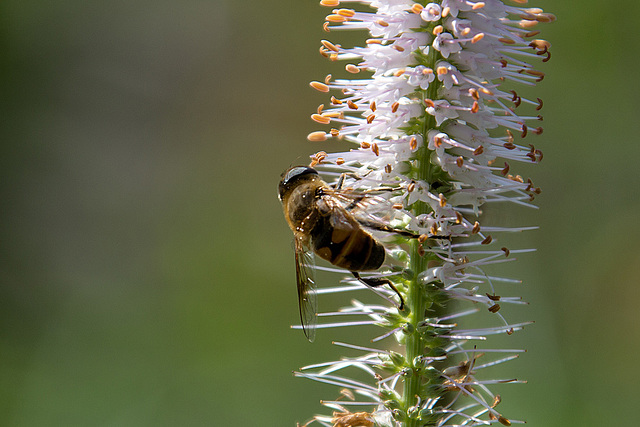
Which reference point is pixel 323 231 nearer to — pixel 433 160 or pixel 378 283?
pixel 378 283

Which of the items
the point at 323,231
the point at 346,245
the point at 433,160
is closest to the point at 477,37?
the point at 433,160

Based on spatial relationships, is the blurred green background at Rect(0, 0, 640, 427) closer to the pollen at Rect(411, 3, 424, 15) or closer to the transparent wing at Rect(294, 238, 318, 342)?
the transparent wing at Rect(294, 238, 318, 342)

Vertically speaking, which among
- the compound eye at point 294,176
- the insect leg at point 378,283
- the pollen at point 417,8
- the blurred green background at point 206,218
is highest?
the pollen at point 417,8

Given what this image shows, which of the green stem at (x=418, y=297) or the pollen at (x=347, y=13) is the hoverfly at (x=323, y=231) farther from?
the pollen at (x=347, y=13)

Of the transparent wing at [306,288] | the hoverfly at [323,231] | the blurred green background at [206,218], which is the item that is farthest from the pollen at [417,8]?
the blurred green background at [206,218]

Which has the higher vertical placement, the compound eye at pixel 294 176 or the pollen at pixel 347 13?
the pollen at pixel 347 13

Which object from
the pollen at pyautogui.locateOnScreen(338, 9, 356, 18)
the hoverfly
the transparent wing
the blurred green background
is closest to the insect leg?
the hoverfly

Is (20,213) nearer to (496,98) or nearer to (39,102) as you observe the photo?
(39,102)
